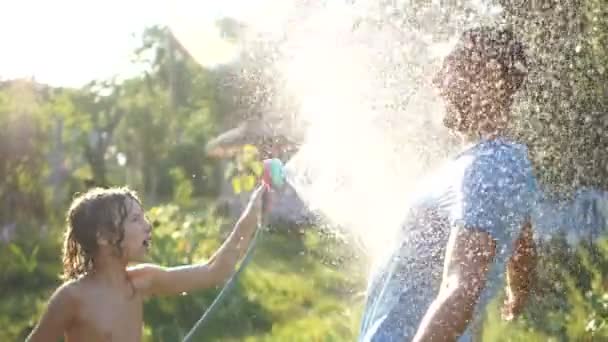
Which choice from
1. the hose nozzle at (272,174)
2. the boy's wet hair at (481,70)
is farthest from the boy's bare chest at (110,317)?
the boy's wet hair at (481,70)

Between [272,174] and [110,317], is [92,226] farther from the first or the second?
[272,174]

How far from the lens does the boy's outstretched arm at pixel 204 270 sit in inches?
78.5

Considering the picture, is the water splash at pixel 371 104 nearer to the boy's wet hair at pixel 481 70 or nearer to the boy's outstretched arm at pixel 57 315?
the boy's outstretched arm at pixel 57 315

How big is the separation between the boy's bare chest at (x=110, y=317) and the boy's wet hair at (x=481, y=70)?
782 millimetres

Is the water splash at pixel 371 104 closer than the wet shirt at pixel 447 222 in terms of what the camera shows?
No

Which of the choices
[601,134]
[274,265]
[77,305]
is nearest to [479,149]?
[77,305]

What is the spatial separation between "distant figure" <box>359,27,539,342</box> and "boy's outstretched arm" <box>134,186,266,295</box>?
0.62 m

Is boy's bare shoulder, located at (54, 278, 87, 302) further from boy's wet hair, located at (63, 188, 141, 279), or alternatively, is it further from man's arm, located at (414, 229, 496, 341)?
man's arm, located at (414, 229, 496, 341)

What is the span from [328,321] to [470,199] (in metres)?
2.31

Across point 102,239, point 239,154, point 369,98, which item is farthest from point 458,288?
point 239,154

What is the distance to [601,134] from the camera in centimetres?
335

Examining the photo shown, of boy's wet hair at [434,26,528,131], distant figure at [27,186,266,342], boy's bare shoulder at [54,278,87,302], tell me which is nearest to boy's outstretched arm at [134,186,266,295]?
distant figure at [27,186,266,342]

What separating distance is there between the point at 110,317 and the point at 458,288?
2.75ft

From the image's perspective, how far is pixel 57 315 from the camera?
A: 1.87m
